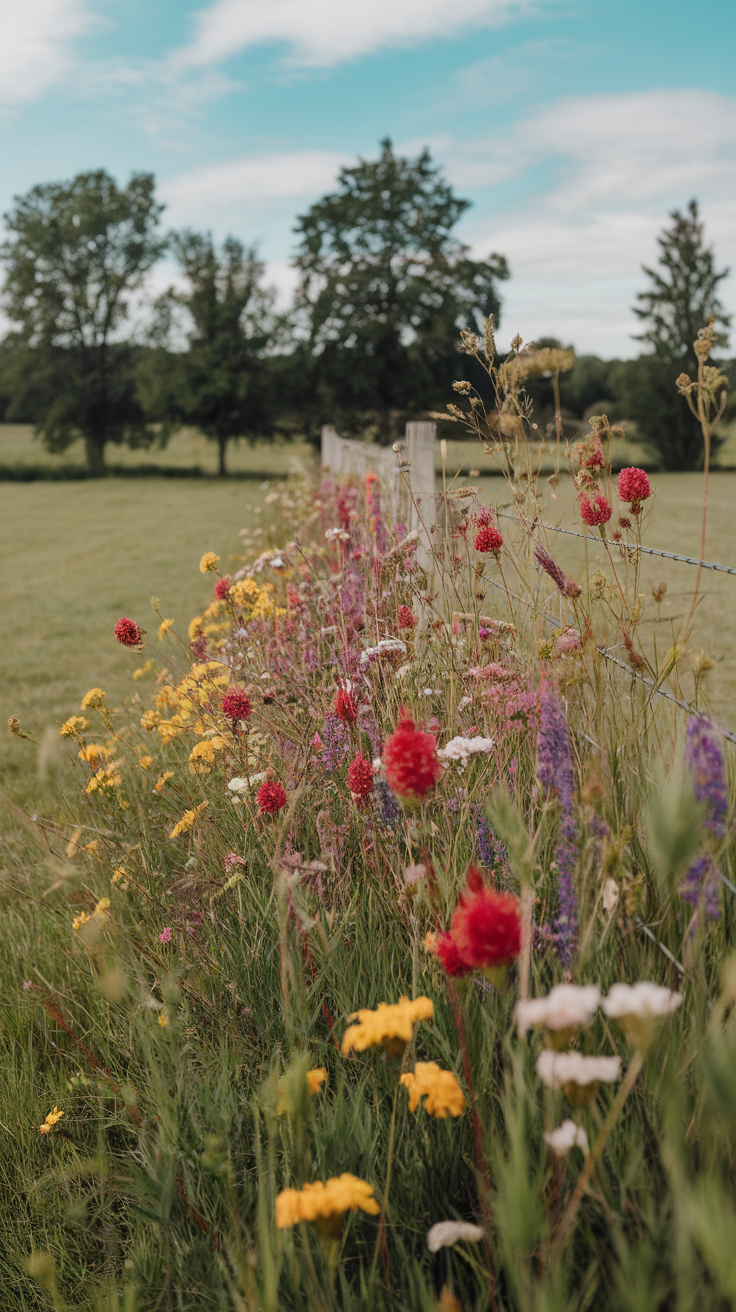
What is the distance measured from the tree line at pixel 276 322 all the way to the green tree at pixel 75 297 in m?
0.06

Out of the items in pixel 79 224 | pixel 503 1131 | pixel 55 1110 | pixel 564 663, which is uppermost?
pixel 79 224

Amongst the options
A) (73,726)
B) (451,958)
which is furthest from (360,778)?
(73,726)

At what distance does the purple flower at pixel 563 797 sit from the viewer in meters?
1.52

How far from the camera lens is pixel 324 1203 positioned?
3.28 ft

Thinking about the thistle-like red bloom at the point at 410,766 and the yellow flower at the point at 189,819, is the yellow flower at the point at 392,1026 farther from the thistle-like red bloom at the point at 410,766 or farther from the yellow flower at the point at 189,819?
the yellow flower at the point at 189,819

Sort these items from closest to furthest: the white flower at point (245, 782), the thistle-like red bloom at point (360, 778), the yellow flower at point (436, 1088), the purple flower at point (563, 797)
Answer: the yellow flower at point (436, 1088) < the purple flower at point (563, 797) < the thistle-like red bloom at point (360, 778) < the white flower at point (245, 782)

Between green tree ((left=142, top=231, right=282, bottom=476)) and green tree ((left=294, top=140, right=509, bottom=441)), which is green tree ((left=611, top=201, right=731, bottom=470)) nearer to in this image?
green tree ((left=294, top=140, right=509, bottom=441))

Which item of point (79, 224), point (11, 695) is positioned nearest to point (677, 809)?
point (11, 695)

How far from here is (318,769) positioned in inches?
97.1

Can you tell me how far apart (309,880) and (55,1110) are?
0.76 meters

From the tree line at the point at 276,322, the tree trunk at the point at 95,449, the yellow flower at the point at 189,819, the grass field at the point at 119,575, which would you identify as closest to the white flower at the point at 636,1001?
the grass field at the point at 119,575

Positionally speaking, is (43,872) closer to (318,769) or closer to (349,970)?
(318,769)

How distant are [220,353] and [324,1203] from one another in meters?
35.6

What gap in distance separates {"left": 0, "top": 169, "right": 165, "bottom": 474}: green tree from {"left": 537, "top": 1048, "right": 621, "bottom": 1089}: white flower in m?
36.0
